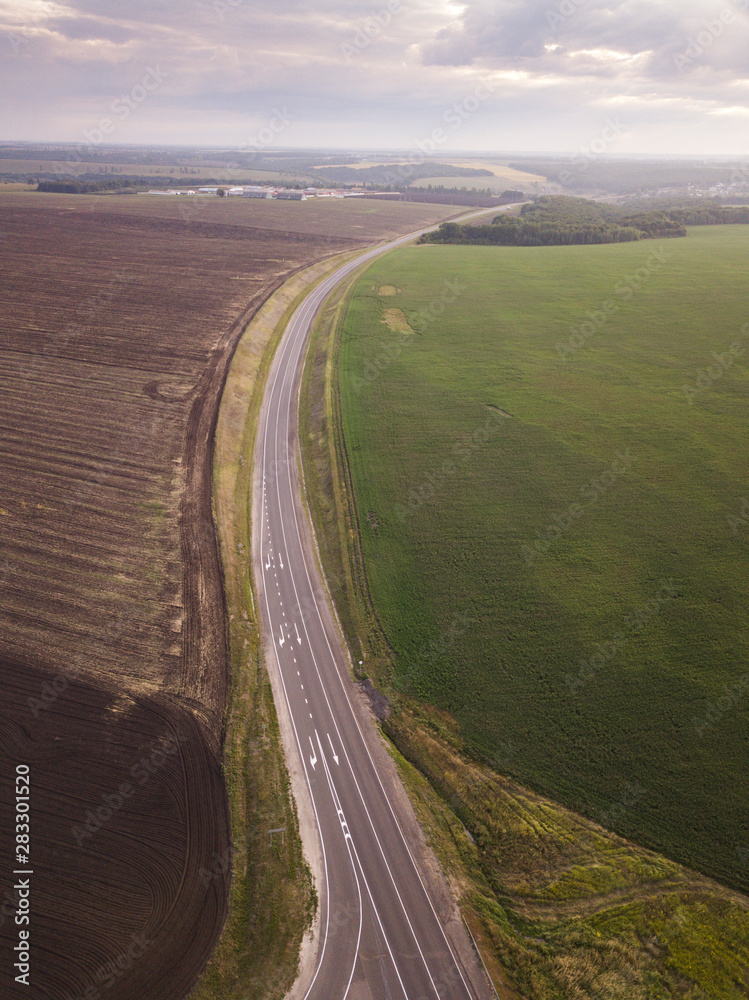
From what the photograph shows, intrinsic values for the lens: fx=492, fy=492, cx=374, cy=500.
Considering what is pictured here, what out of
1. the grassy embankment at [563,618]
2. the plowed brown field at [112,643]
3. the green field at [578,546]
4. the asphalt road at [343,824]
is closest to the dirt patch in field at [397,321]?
the green field at [578,546]

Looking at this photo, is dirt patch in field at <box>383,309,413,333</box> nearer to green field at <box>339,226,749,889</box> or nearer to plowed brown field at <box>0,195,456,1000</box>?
green field at <box>339,226,749,889</box>

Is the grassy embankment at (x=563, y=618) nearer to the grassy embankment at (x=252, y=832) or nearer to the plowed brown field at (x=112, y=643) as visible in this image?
the grassy embankment at (x=252, y=832)

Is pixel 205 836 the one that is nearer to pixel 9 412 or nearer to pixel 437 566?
pixel 437 566

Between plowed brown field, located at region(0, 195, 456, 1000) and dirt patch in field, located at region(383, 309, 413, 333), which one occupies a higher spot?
dirt patch in field, located at region(383, 309, 413, 333)

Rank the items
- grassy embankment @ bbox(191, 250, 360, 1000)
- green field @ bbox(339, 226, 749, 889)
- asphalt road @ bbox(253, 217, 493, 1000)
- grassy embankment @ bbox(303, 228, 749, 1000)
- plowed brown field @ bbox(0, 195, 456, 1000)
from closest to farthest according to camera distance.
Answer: grassy embankment @ bbox(191, 250, 360, 1000)
asphalt road @ bbox(253, 217, 493, 1000)
plowed brown field @ bbox(0, 195, 456, 1000)
grassy embankment @ bbox(303, 228, 749, 1000)
green field @ bbox(339, 226, 749, 889)

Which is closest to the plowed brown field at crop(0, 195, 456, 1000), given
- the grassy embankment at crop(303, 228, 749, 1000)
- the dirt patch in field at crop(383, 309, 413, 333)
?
the grassy embankment at crop(303, 228, 749, 1000)

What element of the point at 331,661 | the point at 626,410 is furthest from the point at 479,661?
the point at 626,410
